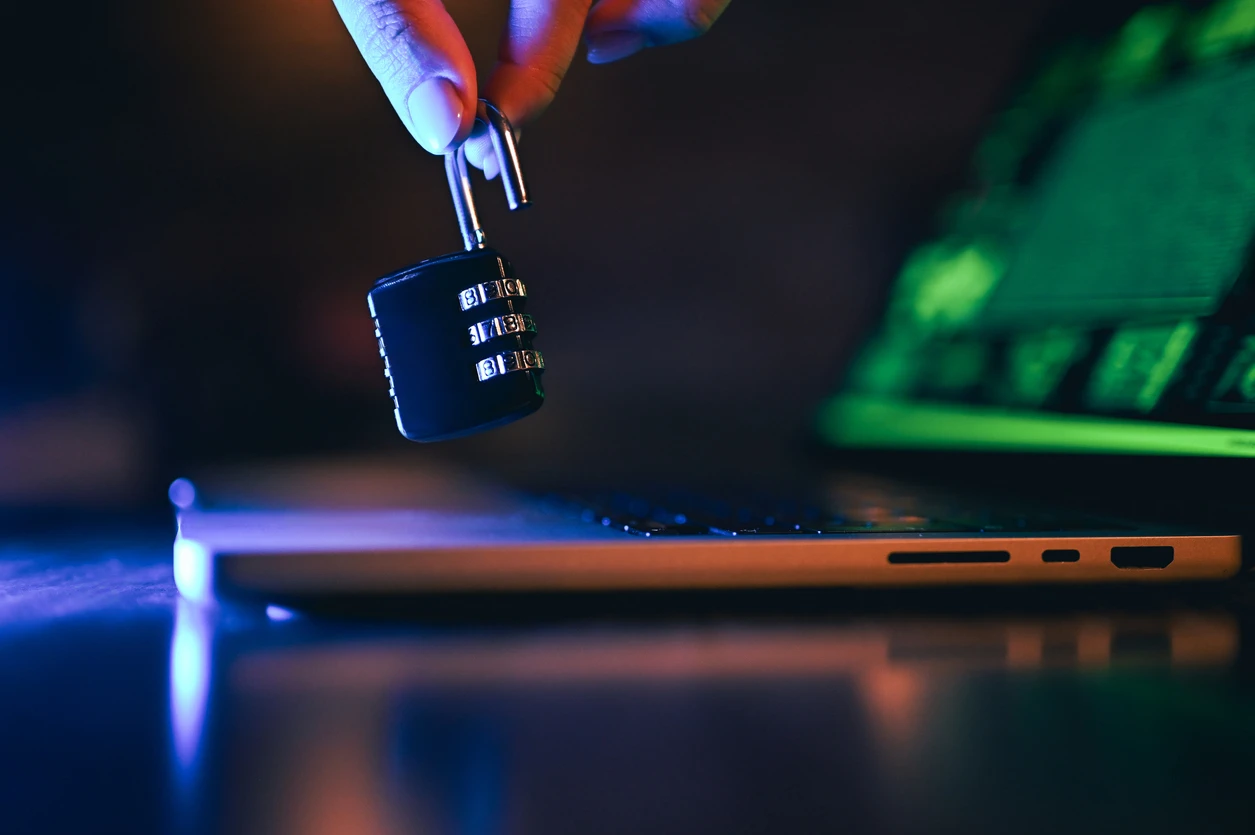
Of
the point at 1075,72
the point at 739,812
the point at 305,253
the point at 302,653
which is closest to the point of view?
the point at 739,812

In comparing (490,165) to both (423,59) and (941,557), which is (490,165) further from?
(941,557)

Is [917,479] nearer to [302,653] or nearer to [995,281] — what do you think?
[995,281]

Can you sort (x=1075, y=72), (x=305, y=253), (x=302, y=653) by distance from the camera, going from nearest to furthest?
(x=302, y=653) < (x=1075, y=72) < (x=305, y=253)

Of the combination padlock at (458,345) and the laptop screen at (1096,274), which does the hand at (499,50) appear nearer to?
the combination padlock at (458,345)

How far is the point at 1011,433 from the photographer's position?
3.20 feet

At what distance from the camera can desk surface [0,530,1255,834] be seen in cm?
23

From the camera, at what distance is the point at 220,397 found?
1062mm

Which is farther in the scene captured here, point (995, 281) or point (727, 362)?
point (727, 362)

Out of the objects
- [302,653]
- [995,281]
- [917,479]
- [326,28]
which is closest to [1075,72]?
[995,281]

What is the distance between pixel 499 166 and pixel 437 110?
54mm

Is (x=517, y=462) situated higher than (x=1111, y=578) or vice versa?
(x=517, y=462)

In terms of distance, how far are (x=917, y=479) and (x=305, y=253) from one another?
2.59 ft

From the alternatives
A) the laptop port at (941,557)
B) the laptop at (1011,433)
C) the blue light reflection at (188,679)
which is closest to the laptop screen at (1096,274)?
the laptop at (1011,433)

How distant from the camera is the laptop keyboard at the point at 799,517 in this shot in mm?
472
